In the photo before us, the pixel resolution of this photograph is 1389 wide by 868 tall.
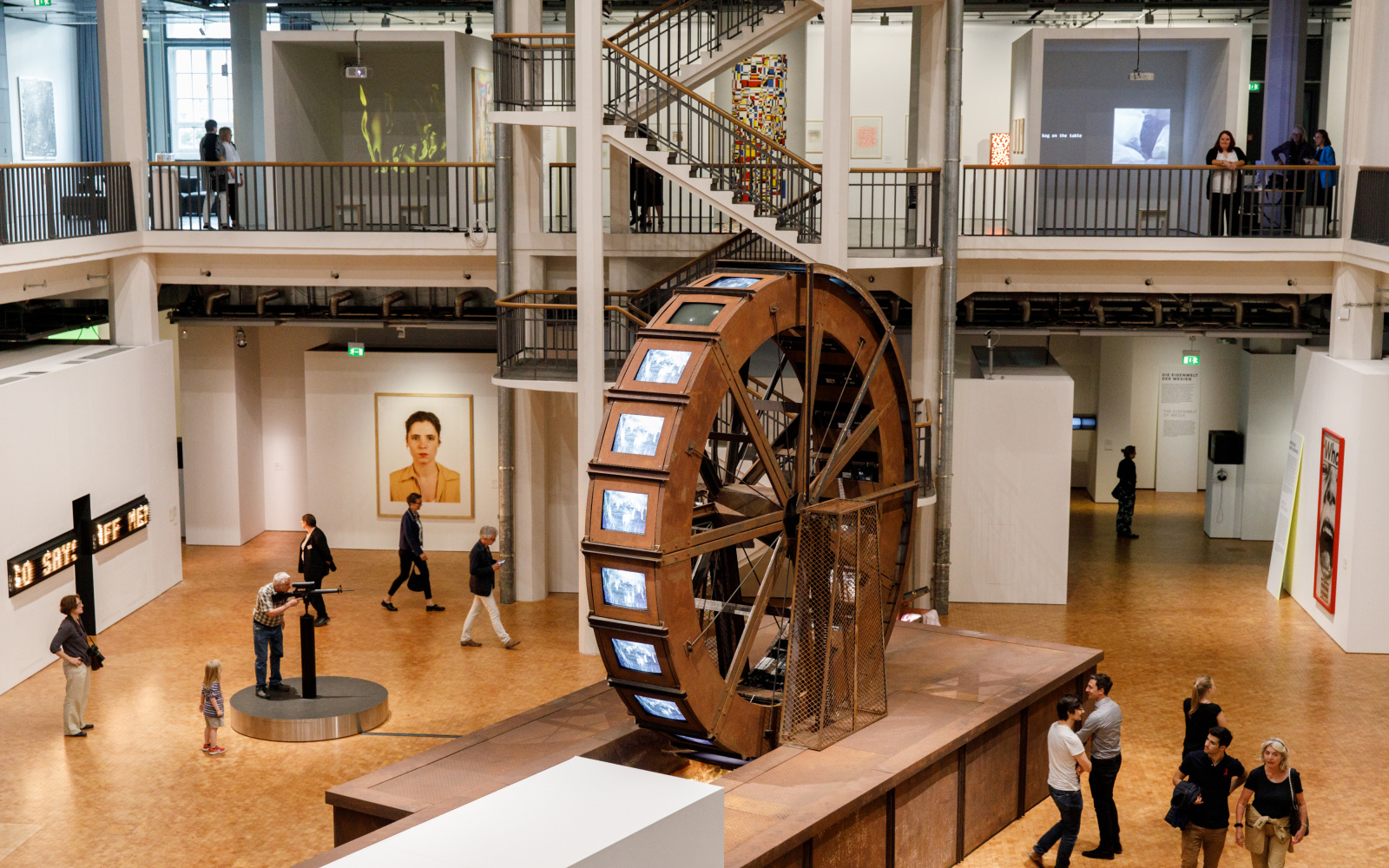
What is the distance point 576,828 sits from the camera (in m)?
6.96

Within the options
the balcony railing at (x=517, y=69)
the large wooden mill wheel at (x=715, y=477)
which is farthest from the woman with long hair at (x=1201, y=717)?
the balcony railing at (x=517, y=69)

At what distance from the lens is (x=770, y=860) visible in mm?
8648

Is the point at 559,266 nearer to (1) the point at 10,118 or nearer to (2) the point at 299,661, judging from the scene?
(2) the point at 299,661

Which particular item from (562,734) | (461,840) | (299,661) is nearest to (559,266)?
(299,661)

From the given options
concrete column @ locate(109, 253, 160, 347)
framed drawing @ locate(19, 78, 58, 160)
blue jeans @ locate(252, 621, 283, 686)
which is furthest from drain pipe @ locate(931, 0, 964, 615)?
framed drawing @ locate(19, 78, 58, 160)

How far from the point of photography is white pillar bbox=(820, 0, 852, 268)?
14.5 meters

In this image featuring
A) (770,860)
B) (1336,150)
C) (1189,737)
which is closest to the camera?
(770,860)

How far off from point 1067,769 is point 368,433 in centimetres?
1254

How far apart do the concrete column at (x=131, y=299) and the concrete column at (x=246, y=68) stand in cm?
605

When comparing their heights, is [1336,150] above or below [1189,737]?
above

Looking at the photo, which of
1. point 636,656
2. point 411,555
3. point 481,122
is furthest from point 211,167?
point 636,656

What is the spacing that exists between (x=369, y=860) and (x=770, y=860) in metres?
2.94

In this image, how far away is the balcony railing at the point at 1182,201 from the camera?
655 inches

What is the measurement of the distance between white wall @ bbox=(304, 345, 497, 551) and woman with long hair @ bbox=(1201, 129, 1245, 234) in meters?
9.54
